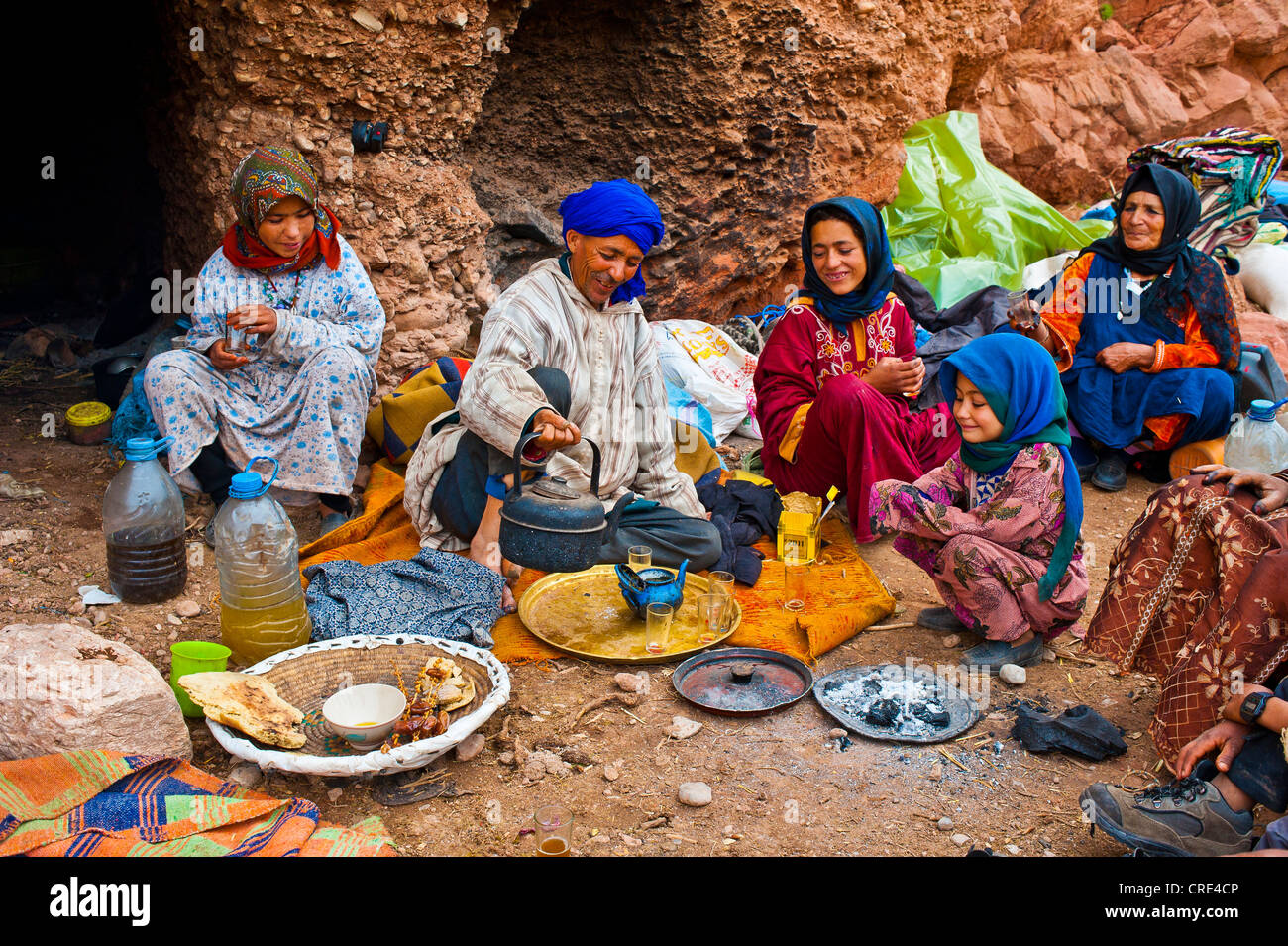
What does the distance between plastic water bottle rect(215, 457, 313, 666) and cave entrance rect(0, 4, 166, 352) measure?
398 cm

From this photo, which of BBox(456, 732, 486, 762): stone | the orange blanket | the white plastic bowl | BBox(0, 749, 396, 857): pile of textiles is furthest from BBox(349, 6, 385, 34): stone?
BBox(0, 749, 396, 857): pile of textiles

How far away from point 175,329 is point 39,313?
2407mm

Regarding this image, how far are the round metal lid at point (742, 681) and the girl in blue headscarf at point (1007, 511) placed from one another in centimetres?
57

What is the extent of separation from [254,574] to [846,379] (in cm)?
241

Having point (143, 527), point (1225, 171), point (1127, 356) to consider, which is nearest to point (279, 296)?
point (143, 527)

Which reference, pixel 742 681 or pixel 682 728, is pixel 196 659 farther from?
pixel 742 681

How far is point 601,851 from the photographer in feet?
8.39

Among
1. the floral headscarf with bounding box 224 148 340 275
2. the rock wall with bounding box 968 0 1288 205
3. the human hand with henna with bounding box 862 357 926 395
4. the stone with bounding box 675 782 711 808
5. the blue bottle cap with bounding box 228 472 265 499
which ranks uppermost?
the rock wall with bounding box 968 0 1288 205

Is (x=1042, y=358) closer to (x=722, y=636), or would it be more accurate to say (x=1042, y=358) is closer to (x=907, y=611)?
(x=907, y=611)

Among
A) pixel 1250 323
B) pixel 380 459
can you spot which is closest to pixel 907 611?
pixel 380 459

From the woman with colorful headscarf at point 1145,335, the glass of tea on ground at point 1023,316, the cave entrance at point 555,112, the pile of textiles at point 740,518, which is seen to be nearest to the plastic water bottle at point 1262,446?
the woman with colorful headscarf at point 1145,335

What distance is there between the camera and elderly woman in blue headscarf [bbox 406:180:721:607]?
143 inches

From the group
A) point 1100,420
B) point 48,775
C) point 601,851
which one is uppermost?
point 1100,420

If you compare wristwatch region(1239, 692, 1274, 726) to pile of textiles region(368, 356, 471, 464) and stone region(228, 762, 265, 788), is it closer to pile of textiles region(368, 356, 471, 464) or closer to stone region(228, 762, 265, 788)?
stone region(228, 762, 265, 788)
